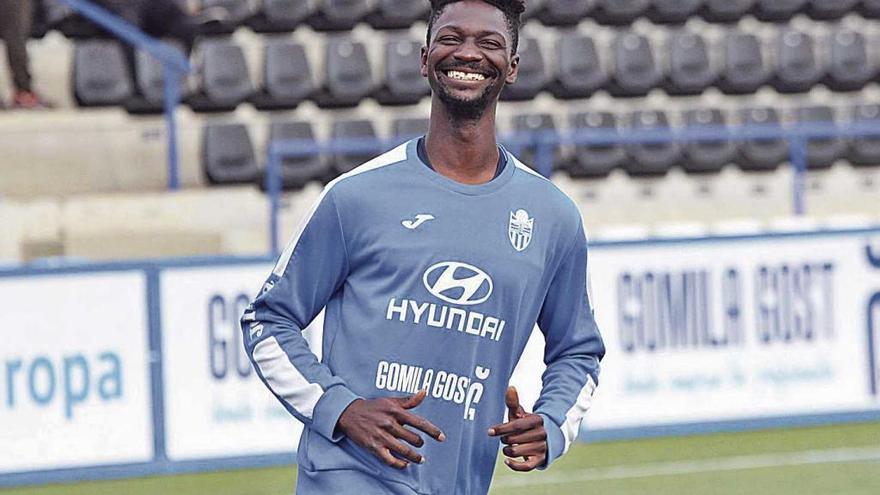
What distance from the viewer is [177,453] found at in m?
8.90

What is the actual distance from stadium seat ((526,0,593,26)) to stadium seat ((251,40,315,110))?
2.39 meters

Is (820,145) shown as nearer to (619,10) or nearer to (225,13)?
(619,10)

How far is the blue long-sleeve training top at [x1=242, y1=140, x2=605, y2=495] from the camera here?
3.31m

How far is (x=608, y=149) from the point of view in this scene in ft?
43.7

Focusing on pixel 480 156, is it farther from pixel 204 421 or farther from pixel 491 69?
pixel 204 421

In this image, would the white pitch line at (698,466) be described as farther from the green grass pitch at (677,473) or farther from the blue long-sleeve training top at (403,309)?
the blue long-sleeve training top at (403,309)

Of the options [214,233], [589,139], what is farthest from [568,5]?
[214,233]

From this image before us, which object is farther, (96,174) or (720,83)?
(720,83)

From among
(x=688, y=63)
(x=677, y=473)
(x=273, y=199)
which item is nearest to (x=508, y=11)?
(x=677, y=473)

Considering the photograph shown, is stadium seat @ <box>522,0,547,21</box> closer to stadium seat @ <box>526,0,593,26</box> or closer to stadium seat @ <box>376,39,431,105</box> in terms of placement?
stadium seat @ <box>526,0,593,26</box>

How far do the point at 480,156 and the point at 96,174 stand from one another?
875 centimetres

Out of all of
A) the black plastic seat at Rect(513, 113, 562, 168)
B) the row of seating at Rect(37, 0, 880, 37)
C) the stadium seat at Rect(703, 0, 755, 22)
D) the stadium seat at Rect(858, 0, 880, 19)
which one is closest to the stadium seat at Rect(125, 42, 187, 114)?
the row of seating at Rect(37, 0, 880, 37)

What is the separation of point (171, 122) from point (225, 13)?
80.1 inches

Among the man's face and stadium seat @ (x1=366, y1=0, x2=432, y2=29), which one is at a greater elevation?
the man's face
